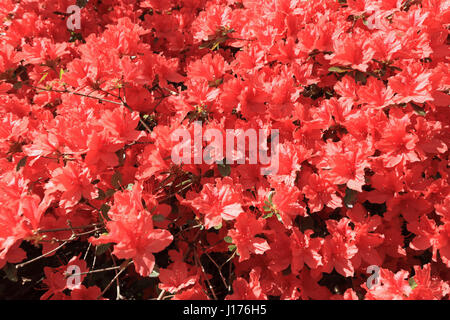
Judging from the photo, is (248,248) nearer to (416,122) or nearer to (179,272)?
(179,272)

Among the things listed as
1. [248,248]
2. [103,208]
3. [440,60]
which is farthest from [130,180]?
[440,60]

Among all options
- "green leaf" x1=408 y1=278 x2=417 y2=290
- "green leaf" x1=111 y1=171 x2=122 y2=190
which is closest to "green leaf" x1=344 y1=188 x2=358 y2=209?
"green leaf" x1=408 y1=278 x2=417 y2=290

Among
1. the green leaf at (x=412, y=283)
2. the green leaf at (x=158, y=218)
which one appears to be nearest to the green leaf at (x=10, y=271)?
the green leaf at (x=158, y=218)

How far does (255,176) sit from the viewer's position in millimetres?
1306

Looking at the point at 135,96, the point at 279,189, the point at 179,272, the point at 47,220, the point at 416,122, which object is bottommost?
the point at 179,272

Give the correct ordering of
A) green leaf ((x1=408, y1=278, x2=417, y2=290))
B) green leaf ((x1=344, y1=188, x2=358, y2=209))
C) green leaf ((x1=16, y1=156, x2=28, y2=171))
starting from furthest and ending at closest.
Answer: green leaf ((x1=16, y1=156, x2=28, y2=171)) < green leaf ((x1=344, y1=188, x2=358, y2=209)) < green leaf ((x1=408, y1=278, x2=417, y2=290))

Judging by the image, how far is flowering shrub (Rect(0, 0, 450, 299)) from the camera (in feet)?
3.78

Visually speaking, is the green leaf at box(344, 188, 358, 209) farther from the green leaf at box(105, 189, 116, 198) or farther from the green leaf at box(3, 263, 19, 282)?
the green leaf at box(3, 263, 19, 282)

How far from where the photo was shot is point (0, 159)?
55.0 inches

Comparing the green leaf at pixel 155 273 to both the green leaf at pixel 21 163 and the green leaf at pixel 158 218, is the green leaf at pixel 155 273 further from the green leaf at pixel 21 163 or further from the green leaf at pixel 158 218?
the green leaf at pixel 21 163

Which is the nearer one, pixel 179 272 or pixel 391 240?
pixel 179 272

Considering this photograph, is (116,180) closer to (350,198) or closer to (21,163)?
(21,163)

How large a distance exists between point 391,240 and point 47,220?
124cm
